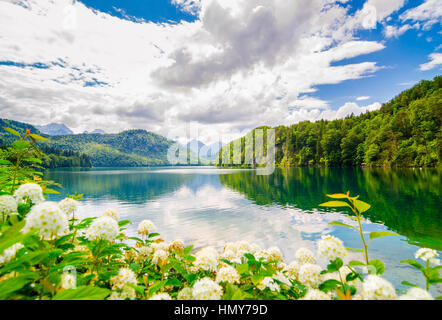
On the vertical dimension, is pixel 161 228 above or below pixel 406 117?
below

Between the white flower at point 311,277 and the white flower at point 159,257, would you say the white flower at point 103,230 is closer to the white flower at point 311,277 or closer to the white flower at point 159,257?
the white flower at point 159,257

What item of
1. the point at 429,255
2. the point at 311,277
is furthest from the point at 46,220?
the point at 429,255

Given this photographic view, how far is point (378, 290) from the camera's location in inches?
67.3

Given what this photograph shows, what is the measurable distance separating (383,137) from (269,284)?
119 meters

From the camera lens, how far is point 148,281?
3.02 metres

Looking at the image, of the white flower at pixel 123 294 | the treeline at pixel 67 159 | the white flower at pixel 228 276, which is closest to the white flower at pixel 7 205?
the white flower at pixel 123 294

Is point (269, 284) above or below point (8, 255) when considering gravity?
below

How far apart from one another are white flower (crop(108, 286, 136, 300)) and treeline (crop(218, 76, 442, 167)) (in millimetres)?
100214

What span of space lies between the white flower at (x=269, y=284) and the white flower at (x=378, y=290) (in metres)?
1.06

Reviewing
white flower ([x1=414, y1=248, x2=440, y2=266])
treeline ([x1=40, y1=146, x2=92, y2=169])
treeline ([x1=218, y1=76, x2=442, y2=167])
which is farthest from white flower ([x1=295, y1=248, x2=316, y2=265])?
treeline ([x1=40, y1=146, x2=92, y2=169])

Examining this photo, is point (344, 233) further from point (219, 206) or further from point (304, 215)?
point (219, 206)

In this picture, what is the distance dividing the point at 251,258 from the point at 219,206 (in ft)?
72.1

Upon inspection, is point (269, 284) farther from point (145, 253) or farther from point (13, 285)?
point (145, 253)
